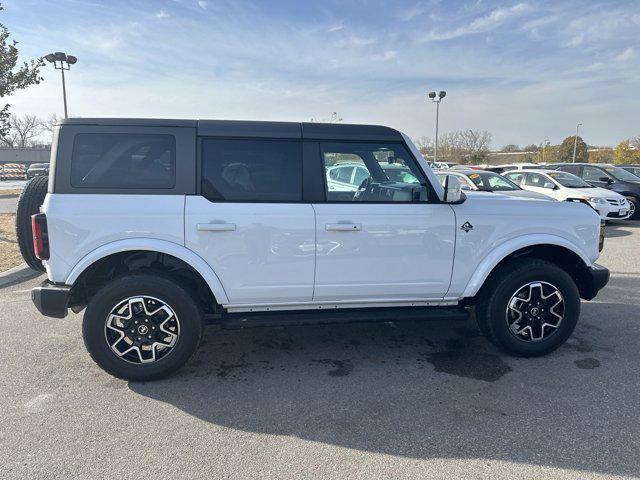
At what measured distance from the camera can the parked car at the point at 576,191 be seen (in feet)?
36.2

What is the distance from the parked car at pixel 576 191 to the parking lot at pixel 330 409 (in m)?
7.95

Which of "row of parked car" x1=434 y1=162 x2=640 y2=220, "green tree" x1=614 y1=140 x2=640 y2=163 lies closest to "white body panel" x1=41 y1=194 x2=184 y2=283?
"row of parked car" x1=434 y1=162 x2=640 y2=220

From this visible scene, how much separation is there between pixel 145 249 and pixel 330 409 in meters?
1.77

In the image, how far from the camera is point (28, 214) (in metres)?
3.51

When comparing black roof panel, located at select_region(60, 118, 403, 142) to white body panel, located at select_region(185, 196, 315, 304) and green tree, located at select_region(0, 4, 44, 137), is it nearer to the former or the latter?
white body panel, located at select_region(185, 196, 315, 304)

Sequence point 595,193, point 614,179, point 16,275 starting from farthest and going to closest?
1. point 614,179
2. point 595,193
3. point 16,275

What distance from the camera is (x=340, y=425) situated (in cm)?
282

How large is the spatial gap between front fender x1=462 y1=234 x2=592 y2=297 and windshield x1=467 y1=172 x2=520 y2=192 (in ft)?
24.7

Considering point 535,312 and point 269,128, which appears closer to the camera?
point 269,128

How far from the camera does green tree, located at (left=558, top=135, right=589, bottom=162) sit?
4297 centimetres

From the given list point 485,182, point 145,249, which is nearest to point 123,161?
point 145,249

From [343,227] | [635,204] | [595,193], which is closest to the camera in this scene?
[343,227]

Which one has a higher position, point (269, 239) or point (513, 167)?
point (513, 167)

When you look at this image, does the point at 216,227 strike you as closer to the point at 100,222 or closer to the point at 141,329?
the point at 100,222
